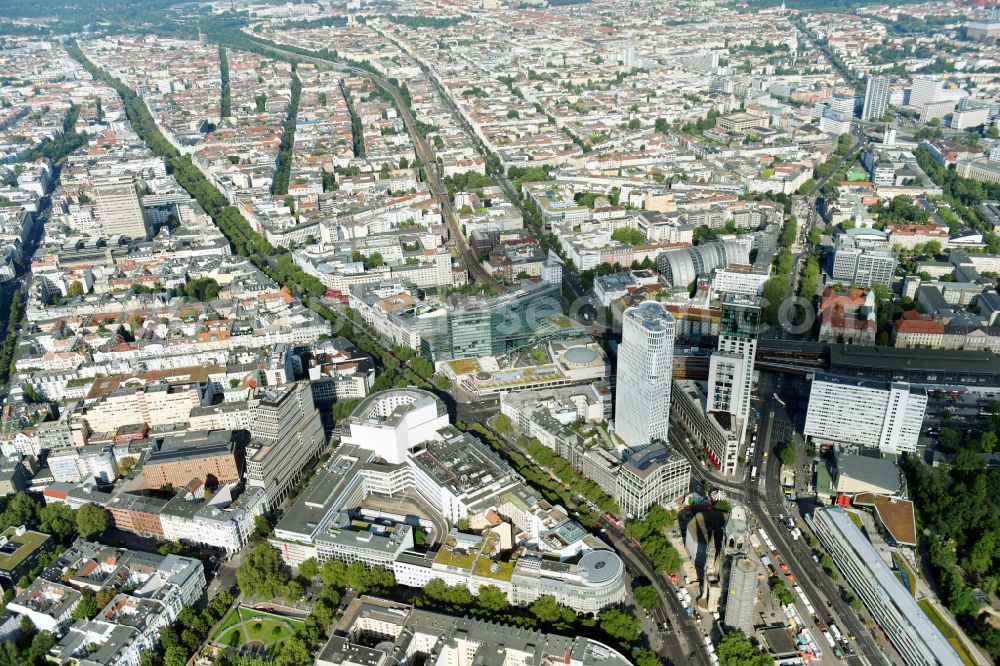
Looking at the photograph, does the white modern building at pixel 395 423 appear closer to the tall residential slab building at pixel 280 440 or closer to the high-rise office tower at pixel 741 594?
the tall residential slab building at pixel 280 440

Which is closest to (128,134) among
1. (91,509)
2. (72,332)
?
(72,332)

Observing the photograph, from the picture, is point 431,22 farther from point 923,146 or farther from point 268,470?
point 268,470

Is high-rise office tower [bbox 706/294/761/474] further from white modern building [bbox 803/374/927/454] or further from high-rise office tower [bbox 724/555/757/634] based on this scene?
high-rise office tower [bbox 724/555/757/634]

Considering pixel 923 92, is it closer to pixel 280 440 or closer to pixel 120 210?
pixel 120 210

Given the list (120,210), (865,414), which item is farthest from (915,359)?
(120,210)

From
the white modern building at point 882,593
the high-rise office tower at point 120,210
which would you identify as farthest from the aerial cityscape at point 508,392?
the high-rise office tower at point 120,210

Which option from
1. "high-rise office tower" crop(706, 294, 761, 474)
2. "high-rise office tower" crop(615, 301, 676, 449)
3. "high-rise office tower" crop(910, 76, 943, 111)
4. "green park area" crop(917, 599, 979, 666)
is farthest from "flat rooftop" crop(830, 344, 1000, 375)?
"high-rise office tower" crop(910, 76, 943, 111)
